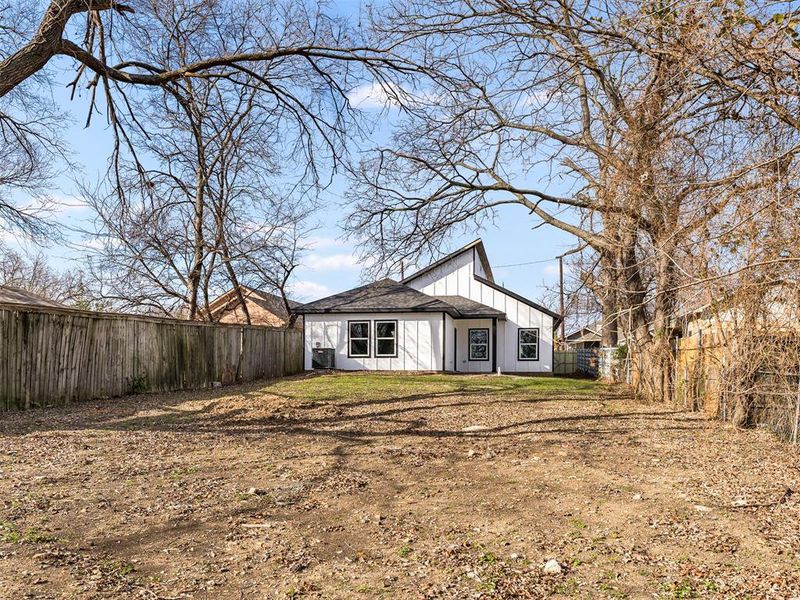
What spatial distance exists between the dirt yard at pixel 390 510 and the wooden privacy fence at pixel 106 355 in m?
1.31

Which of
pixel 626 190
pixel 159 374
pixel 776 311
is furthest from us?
pixel 159 374

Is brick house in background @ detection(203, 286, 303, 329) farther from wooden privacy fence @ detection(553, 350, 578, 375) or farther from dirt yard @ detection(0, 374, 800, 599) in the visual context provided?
dirt yard @ detection(0, 374, 800, 599)

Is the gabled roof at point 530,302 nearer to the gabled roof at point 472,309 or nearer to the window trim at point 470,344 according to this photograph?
the gabled roof at point 472,309

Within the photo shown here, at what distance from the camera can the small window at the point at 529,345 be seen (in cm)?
2375

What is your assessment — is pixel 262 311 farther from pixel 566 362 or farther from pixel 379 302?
pixel 566 362

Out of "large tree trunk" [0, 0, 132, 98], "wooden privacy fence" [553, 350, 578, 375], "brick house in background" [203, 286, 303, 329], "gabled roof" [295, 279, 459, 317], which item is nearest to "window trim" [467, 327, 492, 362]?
"gabled roof" [295, 279, 459, 317]

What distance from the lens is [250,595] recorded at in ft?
9.78

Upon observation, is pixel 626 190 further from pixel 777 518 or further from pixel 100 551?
pixel 100 551

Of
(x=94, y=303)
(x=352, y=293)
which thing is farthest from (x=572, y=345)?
(x=94, y=303)

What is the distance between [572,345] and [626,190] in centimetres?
3520

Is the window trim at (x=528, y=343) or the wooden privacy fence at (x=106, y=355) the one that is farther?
the window trim at (x=528, y=343)

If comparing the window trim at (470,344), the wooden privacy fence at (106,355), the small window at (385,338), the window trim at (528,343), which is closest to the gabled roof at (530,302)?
the window trim at (528,343)

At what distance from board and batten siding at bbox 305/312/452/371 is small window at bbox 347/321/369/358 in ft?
0.46

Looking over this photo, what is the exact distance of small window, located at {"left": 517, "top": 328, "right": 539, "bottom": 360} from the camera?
2375 centimetres
